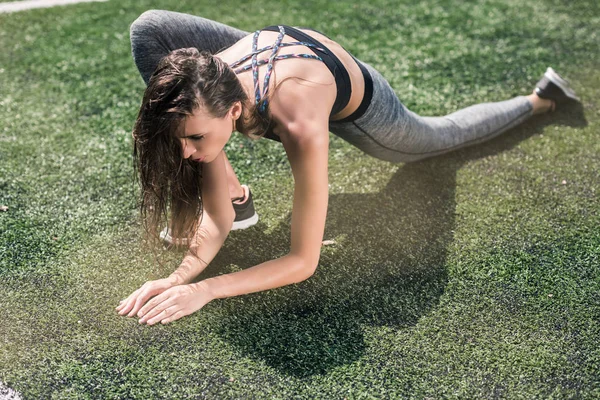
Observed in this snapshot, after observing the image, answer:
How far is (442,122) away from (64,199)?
1838mm

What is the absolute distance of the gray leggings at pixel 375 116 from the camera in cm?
264

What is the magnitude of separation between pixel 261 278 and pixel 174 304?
32 cm

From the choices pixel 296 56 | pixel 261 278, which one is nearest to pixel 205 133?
pixel 296 56

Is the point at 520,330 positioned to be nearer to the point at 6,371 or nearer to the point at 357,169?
the point at 357,169

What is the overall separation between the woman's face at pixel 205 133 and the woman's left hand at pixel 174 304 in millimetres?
485

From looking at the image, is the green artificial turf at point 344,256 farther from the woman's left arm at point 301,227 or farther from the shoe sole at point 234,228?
the woman's left arm at point 301,227

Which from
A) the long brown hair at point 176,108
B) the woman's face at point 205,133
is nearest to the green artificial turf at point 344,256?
the long brown hair at point 176,108

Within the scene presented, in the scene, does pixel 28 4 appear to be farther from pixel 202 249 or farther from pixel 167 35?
pixel 202 249

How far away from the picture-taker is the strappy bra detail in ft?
7.09

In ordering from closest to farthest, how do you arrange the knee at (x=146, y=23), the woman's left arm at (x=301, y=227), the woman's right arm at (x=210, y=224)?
the woman's left arm at (x=301, y=227), the woman's right arm at (x=210, y=224), the knee at (x=146, y=23)

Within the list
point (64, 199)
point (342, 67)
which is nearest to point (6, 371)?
point (64, 199)

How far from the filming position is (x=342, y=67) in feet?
7.90

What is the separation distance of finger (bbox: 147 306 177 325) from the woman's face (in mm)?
547

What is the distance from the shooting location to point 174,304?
2.30 m
